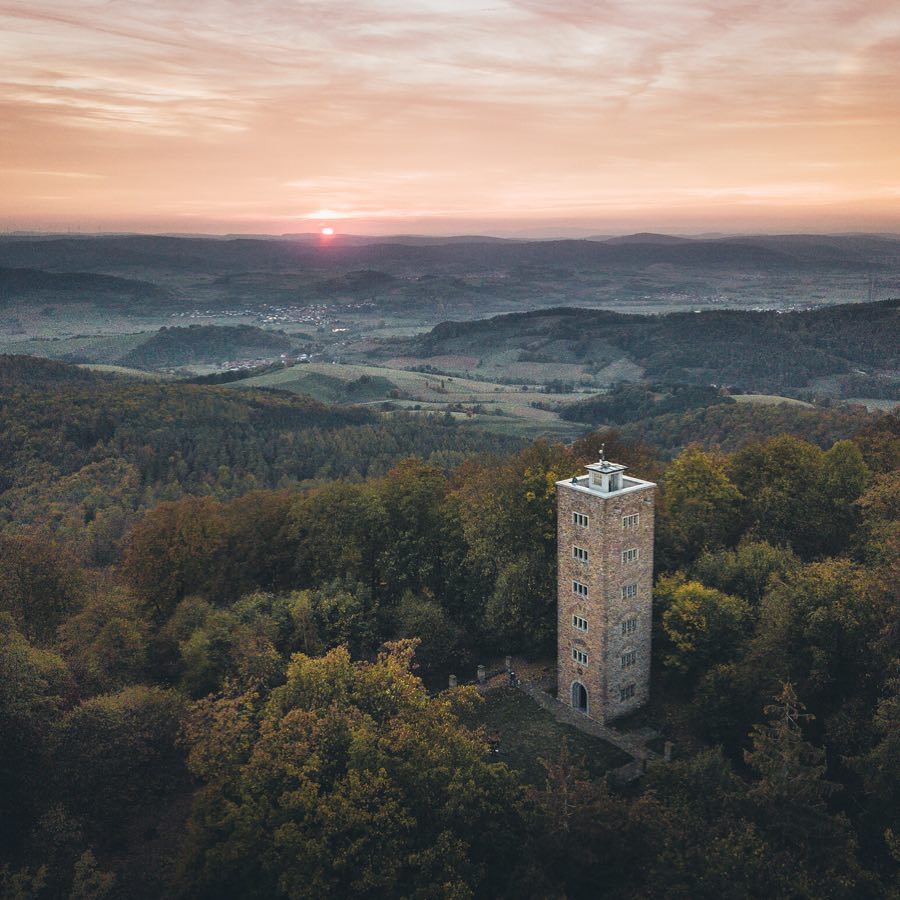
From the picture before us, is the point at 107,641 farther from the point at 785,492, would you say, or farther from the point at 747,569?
the point at 785,492

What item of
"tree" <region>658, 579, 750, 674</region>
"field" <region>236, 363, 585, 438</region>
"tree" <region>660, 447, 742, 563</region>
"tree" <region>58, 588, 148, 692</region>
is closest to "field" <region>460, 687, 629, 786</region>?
"tree" <region>658, 579, 750, 674</region>

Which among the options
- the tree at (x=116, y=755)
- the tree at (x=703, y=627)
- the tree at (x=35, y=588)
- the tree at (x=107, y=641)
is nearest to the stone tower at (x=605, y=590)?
the tree at (x=703, y=627)

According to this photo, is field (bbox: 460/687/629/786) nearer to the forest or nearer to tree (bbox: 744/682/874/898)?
the forest

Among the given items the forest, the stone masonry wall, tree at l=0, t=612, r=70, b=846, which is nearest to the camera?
the forest

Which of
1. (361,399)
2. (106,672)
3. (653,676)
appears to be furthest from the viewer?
(361,399)

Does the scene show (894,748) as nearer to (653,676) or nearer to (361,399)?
(653,676)

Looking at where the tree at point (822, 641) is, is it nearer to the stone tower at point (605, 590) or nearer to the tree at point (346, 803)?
the stone tower at point (605, 590)

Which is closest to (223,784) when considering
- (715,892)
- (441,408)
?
(715,892)
